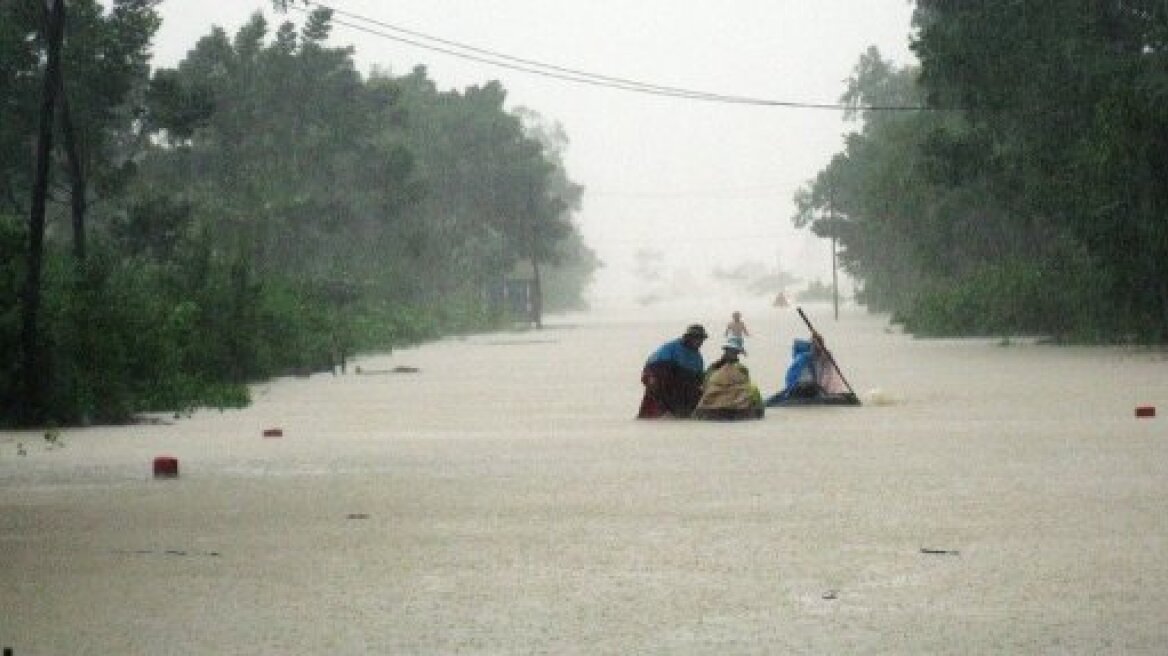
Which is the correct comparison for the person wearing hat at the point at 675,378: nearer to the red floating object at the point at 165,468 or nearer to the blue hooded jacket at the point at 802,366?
the blue hooded jacket at the point at 802,366

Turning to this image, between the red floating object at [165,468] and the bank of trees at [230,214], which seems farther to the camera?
the bank of trees at [230,214]

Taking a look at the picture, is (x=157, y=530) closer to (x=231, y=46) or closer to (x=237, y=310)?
(x=237, y=310)

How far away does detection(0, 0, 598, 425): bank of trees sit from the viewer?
2402 centimetres

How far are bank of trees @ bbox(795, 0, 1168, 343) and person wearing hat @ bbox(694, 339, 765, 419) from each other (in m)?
17.7

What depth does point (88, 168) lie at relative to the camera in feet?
136

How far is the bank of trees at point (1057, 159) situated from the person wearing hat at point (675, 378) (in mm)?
17837

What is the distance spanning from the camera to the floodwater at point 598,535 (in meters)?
8.23

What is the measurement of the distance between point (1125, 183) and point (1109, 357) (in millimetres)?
3803

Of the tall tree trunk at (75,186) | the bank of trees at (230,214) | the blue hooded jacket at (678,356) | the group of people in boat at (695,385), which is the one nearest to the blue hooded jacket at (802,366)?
the group of people in boat at (695,385)

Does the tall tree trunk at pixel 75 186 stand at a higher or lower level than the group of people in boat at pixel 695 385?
higher

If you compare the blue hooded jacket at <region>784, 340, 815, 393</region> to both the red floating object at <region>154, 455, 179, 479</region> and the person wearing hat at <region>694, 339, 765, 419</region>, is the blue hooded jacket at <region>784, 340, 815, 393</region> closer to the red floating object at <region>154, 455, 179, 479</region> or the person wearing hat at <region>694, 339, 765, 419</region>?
the person wearing hat at <region>694, 339, 765, 419</region>

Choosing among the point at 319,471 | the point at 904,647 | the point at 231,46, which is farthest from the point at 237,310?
the point at 231,46

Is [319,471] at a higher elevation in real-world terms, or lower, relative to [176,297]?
lower

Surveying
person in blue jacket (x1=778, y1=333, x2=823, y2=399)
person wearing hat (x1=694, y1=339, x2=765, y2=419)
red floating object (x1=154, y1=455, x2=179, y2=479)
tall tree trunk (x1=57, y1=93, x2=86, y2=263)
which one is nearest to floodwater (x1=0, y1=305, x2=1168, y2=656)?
red floating object (x1=154, y1=455, x2=179, y2=479)
